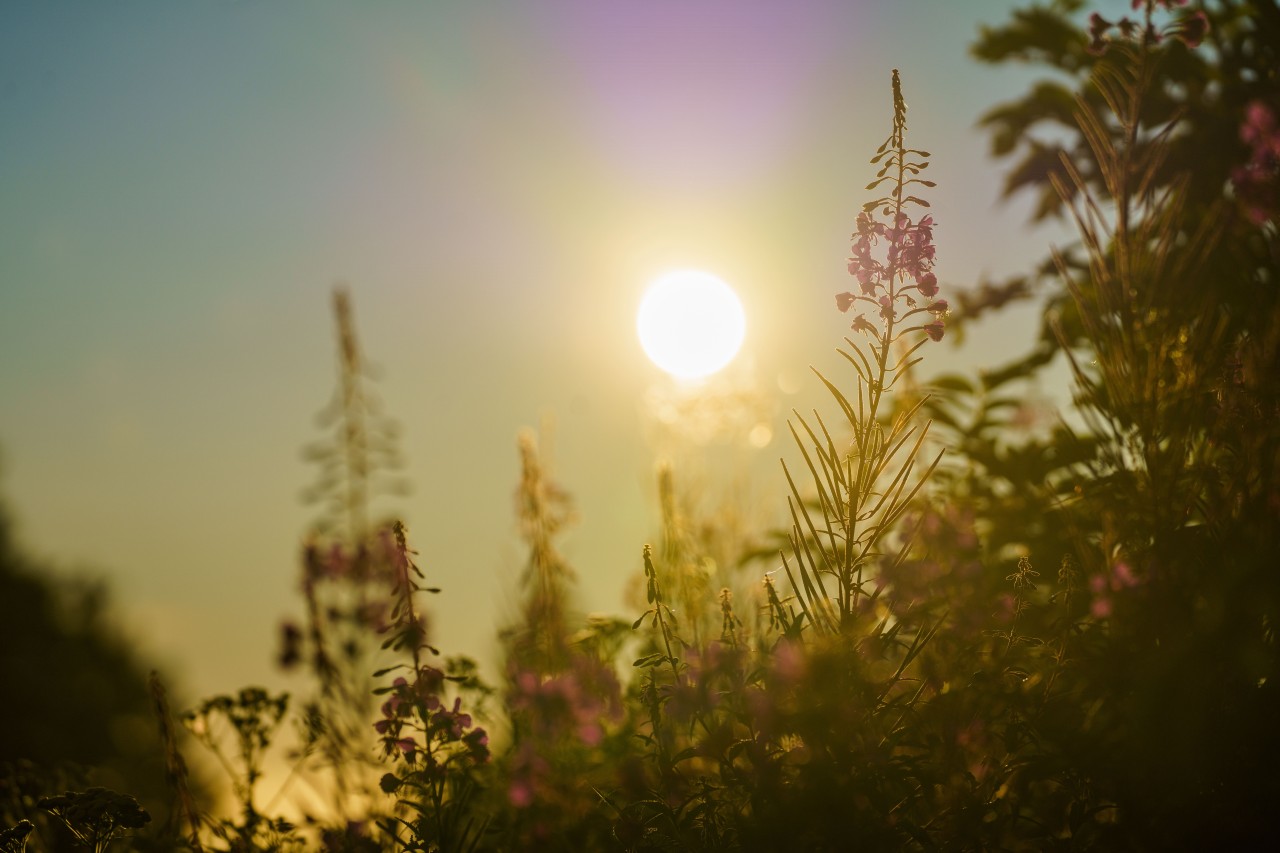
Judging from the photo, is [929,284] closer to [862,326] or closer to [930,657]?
[862,326]

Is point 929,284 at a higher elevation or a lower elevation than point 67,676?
lower

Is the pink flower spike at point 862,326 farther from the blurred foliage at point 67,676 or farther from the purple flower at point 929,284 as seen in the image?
the blurred foliage at point 67,676

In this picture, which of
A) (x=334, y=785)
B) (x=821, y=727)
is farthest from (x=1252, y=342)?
(x=334, y=785)

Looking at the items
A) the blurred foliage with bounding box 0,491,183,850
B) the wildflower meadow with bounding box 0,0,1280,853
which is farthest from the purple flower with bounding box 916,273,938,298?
the blurred foliage with bounding box 0,491,183,850

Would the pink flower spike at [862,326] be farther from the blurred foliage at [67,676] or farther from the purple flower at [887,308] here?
the blurred foliage at [67,676]

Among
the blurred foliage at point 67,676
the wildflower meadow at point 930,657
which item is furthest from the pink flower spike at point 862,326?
the blurred foliage at point 67,676

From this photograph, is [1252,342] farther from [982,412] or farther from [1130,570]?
[982,412]

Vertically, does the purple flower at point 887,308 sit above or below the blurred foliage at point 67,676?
below

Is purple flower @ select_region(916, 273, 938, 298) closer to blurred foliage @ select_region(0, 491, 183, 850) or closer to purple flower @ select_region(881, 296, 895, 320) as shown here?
purple flower @ select_region(881, 296, 895, 320)

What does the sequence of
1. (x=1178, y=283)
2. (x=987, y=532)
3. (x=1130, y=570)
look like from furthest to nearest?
1. (x=987, y=532)
2. (x=1178, y=283)
3. (x=1130, y=570)

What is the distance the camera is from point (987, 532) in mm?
3529

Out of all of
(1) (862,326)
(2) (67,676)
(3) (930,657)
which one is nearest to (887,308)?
(1) (862,326)

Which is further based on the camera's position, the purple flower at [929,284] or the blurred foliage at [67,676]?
the blurred foliage at [67,676]

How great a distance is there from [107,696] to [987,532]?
15.2m
